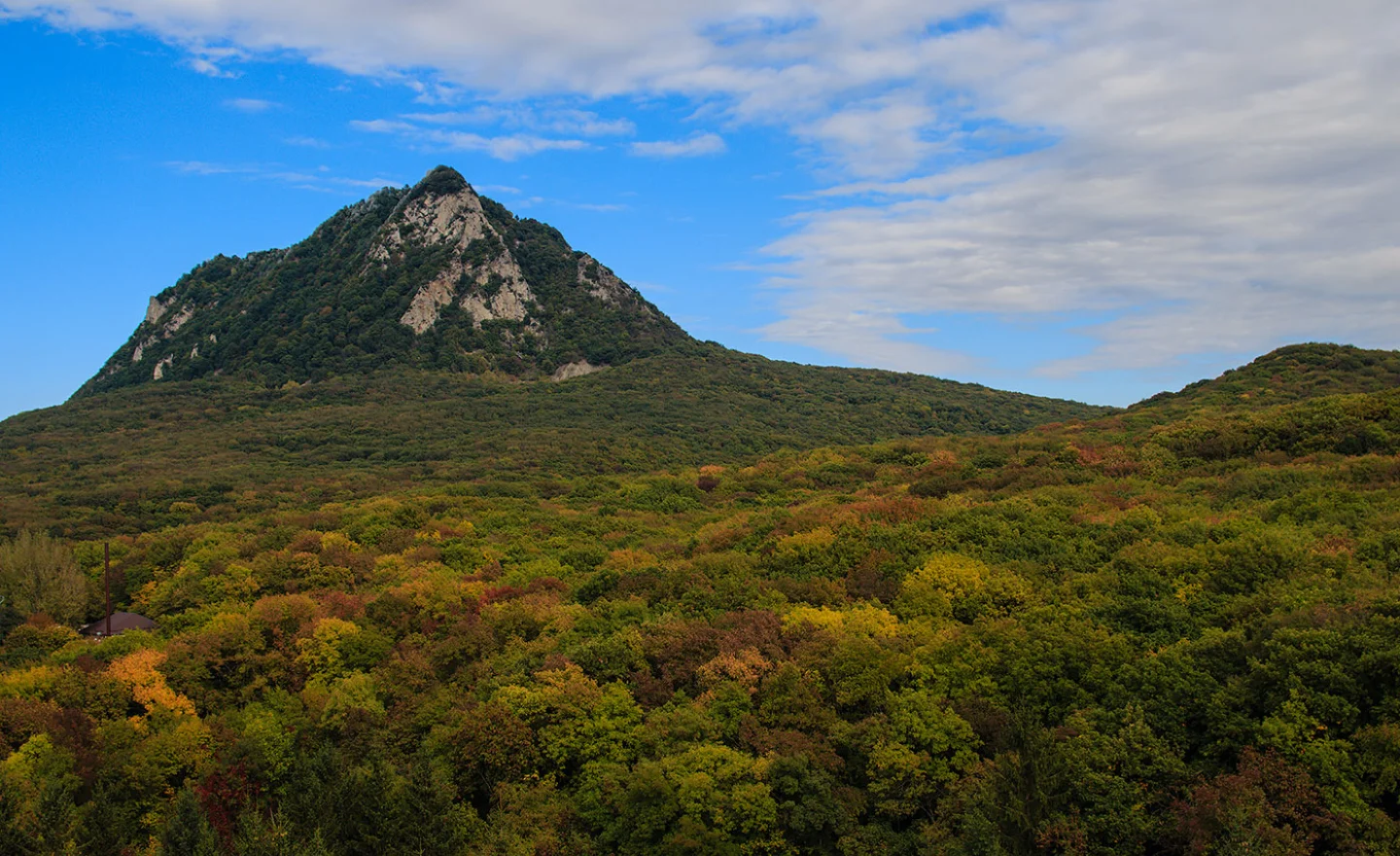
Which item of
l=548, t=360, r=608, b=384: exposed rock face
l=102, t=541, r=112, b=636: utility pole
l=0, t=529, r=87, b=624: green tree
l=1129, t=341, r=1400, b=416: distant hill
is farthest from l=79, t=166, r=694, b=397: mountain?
l=1129, t=341, r=1400, b=416: distant hill

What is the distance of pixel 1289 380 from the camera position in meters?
66.2

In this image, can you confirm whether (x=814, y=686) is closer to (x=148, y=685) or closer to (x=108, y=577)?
(x=148, y=685)

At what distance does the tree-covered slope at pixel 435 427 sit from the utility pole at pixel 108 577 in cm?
972

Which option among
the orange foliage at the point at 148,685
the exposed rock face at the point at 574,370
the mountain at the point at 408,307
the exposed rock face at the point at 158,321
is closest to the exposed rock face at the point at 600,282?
the mountain at the point at 408,307

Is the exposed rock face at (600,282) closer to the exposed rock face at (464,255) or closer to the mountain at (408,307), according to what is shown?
the mountain at (408,307)

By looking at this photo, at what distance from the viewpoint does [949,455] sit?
62.2 m

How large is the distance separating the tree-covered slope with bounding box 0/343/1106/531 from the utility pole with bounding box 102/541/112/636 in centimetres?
972

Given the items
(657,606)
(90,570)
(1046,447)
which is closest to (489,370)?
(90,570)

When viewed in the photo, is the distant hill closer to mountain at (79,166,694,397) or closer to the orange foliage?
the orange foliage

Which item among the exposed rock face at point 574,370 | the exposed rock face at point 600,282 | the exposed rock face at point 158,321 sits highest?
the exposed rock face at point 600,282

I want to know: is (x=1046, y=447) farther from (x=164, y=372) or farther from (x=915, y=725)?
(x=164, y=372)

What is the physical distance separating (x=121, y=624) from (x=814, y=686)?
129 ft

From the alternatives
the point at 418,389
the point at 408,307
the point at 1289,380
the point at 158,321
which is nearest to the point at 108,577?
the point at 418,389

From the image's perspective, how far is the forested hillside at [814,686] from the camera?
20062mm
